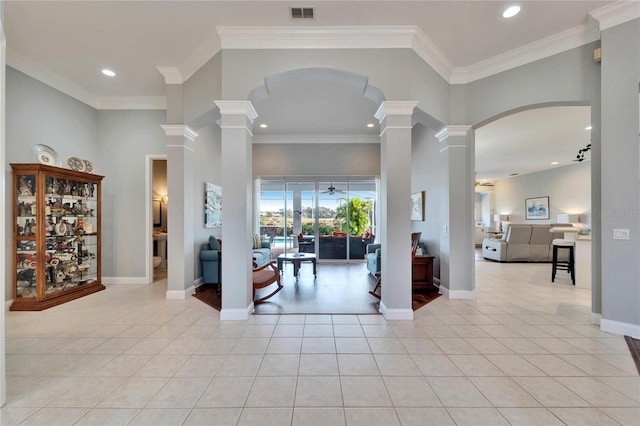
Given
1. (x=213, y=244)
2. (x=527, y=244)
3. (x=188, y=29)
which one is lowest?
(x=527, y=244)

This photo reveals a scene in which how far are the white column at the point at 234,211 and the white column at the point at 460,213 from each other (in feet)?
9.69

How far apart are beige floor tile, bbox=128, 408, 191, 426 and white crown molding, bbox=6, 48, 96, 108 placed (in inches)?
184

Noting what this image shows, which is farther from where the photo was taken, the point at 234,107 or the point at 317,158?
the point at 317,158

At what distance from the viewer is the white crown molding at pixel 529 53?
3047 mm

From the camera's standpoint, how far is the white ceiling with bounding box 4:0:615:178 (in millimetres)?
2732

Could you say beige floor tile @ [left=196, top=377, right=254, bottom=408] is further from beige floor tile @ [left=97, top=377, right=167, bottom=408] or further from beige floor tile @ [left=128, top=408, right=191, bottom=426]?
beige floor tile @ [left=97, top=377, right=167, bottom=408]

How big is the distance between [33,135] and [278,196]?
4.71m

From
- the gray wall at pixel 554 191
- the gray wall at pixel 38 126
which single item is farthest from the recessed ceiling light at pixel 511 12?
the gray wall at pixel 554 191


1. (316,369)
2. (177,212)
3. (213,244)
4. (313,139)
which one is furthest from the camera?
(313,139)

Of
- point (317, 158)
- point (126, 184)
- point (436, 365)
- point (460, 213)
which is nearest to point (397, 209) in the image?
point (460, 213)

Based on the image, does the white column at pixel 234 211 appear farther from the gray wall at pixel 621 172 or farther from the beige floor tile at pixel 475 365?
the gray wall at pixel 621 172

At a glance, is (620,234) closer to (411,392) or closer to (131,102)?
(411,392)

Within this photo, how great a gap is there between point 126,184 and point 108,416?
13.7 ft

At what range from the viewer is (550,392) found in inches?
73.6
